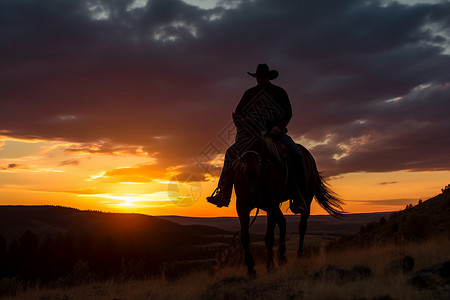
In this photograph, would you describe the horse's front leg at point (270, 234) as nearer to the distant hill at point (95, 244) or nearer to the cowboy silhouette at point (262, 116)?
the cowboy silhouette at point (262, 116)

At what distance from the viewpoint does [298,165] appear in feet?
33.2

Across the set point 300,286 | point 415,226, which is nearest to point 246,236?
point 300,286

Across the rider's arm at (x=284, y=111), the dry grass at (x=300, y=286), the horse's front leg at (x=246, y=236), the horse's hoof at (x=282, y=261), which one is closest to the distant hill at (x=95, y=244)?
the horse's hoof at (x=282, y=261)

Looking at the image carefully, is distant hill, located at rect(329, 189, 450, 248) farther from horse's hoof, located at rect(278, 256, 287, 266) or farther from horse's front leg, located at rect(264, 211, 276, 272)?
horse's front leg, located at rect(264, 211, 276, 272)

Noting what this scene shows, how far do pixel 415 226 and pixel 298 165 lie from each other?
32.4ft

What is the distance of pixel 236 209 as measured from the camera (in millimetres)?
8438

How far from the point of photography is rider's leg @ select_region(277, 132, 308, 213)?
9828 mm

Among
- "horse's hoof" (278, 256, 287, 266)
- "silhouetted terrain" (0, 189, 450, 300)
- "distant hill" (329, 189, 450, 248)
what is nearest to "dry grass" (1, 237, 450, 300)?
"silhouetted terrain" (0, 189, 450, 300)

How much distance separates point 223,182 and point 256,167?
1636 mm

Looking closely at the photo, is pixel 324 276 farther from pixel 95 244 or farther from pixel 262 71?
pixel 95 244

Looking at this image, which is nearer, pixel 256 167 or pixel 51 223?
pixel 256 167

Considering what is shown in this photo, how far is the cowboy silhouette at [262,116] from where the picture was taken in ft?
29.3

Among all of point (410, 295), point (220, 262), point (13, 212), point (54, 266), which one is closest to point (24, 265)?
point (54, 266)

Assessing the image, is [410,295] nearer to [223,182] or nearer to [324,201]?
[223,182]
